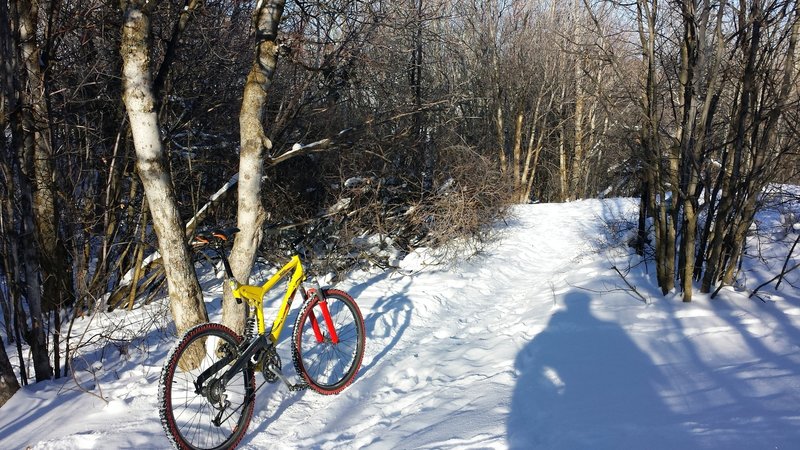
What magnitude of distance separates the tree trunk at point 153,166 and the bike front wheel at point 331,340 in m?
0.84

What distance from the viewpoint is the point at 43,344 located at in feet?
12.4

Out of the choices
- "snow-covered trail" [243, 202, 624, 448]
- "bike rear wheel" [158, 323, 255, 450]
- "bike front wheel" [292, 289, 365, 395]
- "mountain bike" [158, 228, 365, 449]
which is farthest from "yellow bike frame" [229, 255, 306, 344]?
"snow-covered trail" [243, 202, 624, 448]

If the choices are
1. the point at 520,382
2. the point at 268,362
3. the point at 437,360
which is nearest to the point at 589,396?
the point at 520,382

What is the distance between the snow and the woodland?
0.49 metres

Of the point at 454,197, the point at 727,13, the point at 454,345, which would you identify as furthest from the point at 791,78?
the point at 454,197

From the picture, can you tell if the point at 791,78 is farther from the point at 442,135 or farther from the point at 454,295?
the point at 442,135

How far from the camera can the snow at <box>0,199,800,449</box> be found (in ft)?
9.59

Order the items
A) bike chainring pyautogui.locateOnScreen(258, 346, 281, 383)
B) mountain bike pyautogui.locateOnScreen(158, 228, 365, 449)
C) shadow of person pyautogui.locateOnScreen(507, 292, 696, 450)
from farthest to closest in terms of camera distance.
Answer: bike chainring pyautogui.locateOnScreen(258, 346, 281, 383), mountain bike pyautogui.locateOnScreen(158, 228, 365, 449), shadow of person pyautogui.locateOnScreen(507, 292, 696, 450)

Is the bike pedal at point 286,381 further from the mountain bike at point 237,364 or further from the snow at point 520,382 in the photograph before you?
the snow at point 520,382

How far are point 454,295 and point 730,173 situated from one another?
339 centimetres

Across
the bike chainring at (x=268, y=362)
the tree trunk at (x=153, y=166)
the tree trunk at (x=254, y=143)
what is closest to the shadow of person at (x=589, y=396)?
the bike chainring at (x=268, y=362)

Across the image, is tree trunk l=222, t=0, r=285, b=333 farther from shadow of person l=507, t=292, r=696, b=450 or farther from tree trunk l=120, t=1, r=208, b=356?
shadow of person l=507, t=292, r=696, b=450

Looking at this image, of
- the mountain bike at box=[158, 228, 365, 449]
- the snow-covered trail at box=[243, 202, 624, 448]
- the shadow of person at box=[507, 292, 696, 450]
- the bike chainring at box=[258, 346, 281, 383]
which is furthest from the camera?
the bike chainring at box=[258, 346, 281, 383]

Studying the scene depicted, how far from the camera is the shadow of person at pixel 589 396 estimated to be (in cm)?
278
